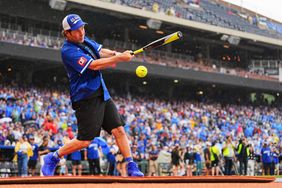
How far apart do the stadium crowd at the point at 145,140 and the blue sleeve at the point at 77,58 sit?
9293mm

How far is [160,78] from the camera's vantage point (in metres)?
35.3

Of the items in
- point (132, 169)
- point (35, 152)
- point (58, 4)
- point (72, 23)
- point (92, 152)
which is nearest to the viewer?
point (72, 23)

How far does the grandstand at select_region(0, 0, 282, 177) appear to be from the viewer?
1978 centimetres

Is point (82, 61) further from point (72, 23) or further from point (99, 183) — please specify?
point (99, 183)

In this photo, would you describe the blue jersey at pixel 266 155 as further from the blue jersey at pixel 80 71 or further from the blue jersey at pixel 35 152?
the blue jersey at pixel 80 71

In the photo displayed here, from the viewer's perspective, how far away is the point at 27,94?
23172mm

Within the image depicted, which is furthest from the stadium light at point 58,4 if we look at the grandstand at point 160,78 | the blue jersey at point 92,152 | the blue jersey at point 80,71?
the blue jersey at point 80,71

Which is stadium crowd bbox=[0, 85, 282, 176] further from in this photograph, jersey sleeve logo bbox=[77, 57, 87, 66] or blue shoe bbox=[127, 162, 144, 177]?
jersey sleeve logo bbox=[77, 57, 87, 66]

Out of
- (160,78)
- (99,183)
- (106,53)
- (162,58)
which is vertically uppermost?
(162,58)

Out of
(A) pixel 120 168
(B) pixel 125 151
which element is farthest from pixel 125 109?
(B) pixel 125 151

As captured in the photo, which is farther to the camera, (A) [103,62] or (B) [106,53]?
(B) [106,53]

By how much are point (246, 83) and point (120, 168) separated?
23.6 m

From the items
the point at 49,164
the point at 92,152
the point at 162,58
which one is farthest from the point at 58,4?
the point at 49,164

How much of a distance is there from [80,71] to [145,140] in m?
13.6
